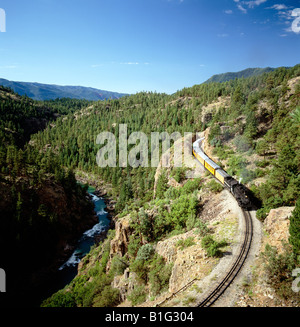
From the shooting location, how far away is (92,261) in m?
38.1

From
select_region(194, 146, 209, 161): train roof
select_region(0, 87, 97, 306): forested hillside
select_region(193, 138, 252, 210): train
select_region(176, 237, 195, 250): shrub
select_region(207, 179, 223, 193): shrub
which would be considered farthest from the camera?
select_region(0, 87, 97, 306): forested hillside

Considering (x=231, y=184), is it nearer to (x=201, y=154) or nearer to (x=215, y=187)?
(x=215, y=187)

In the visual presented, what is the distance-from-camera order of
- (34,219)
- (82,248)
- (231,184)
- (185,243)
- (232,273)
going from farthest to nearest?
1. (82,248)
2. (34,219)
3. (231,184)
4. (185,243)
5. (232,273)

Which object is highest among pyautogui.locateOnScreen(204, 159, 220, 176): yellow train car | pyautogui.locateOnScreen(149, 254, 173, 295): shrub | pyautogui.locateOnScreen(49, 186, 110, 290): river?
pyautogui.locateOnScreen(204, 159, 220, 176): yellow train car

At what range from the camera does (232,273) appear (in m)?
13.5

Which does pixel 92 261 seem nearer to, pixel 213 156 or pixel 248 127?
pixel 213 156

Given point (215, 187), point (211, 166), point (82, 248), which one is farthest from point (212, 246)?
point (82, 248)

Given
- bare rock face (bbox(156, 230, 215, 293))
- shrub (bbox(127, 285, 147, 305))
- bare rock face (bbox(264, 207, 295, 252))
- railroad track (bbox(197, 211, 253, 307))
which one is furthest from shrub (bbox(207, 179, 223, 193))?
shrub (bbox(127, 285, 147, 305))

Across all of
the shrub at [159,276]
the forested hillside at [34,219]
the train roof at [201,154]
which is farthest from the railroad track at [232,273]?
the forested hillside at [34,219]

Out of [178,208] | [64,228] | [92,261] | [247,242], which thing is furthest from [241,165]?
[64,228]

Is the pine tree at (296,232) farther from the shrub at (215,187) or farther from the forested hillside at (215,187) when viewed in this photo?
the shrub at (215,187)

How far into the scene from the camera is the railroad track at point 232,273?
11586mm

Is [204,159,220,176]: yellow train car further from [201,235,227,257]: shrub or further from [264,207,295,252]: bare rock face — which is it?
[201,235,227,257]: shrub

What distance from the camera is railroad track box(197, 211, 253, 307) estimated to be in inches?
456
